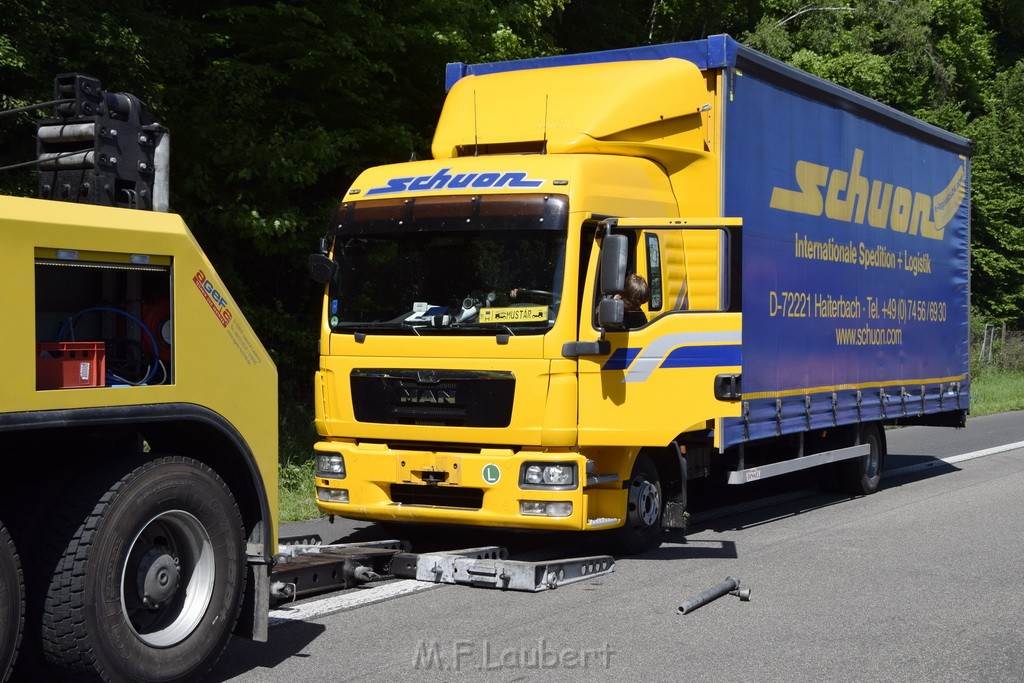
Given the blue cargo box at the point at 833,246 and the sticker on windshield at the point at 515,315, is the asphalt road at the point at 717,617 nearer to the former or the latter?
the blue cargo box at the point at 833,246

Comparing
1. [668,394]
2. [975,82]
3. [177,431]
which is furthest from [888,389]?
[975,82]

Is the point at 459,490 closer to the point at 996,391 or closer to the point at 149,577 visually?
the point at 149,577

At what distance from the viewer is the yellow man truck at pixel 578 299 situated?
27.4ft

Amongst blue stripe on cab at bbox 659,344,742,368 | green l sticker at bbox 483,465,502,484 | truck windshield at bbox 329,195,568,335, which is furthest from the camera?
blue stripe on cab at bbox 659,344,742,368

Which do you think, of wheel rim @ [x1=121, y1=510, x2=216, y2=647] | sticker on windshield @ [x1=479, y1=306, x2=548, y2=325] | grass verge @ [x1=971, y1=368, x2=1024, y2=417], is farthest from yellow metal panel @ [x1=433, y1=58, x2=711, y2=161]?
grass verge @ [x1=971, y1=368, x2=1024, y2=417]

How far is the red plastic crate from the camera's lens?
4.75m

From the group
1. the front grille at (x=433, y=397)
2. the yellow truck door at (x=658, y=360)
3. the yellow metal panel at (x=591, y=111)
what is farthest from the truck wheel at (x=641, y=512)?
the yellow metal panel at (x=591, y=111)

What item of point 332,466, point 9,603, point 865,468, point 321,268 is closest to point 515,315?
point 321,268

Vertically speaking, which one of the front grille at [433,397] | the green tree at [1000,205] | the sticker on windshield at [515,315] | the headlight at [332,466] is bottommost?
the headlight at [332,466]

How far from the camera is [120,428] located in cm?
Answer: 531

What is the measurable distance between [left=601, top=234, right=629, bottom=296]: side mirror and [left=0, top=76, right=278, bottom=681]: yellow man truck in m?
3.00

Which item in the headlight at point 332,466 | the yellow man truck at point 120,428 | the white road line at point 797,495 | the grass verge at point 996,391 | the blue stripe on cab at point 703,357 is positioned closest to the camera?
the yellow man truck at point 120,428

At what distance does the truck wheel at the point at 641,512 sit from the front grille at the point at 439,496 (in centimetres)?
112

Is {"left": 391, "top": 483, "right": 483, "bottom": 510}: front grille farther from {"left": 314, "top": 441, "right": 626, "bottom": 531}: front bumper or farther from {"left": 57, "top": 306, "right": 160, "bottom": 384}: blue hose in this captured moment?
{"left": 57, "top": 306, "right": 160, "bottom": 384}: blue hose
